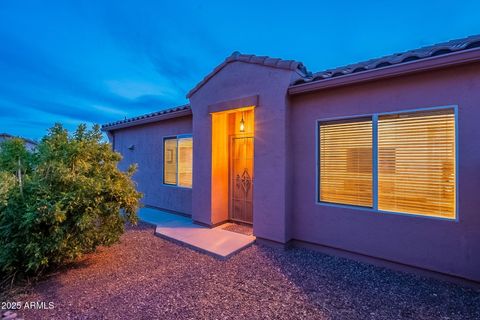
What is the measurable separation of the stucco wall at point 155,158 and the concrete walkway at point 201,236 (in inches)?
34.8

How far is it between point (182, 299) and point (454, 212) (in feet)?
14.8

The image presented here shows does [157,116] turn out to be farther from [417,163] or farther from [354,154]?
[417,163]

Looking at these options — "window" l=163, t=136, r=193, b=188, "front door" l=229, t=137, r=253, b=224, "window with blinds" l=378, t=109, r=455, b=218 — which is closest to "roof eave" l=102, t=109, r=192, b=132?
"window" l=163, t=136, r=193, b=188

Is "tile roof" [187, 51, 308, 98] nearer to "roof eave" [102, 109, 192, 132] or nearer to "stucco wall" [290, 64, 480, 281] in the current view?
"stucco wall" [290, 64, 480, 281]

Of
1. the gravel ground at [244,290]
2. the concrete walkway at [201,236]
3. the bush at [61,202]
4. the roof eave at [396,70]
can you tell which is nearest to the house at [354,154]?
the roof eave at [396,70]

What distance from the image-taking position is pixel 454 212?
377 centimetres

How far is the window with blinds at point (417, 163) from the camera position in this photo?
12.6ft

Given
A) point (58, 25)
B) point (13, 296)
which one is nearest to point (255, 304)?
point (13, 296)

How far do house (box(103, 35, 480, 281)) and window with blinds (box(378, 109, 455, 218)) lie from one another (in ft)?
0.05

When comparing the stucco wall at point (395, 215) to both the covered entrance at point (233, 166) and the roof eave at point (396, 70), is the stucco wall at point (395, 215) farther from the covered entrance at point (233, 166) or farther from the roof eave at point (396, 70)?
the covered entrance at point (233, 166)

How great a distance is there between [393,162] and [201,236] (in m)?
4.66

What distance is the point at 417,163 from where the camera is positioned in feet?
13.5

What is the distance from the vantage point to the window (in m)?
8.19

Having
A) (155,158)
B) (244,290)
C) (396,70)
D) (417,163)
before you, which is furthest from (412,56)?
(155,158)
